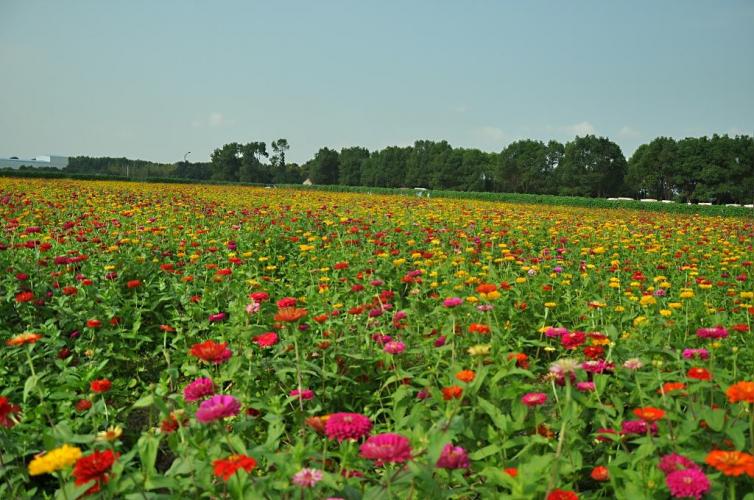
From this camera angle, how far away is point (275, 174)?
10106 cm

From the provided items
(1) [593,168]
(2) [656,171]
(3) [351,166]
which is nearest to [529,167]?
(1) [593,168]

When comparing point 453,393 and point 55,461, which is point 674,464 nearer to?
point 453,393

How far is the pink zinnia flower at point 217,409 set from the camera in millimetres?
1418

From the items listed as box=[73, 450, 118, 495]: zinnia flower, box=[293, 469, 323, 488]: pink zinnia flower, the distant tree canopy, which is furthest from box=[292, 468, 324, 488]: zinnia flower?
the distant tree canopy

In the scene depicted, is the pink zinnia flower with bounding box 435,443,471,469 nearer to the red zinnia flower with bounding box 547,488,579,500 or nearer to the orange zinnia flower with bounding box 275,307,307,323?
the red zinnia flower with bounding box 547,488,579,500

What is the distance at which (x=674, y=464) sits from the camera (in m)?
1.49

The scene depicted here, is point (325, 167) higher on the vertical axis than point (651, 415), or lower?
higher

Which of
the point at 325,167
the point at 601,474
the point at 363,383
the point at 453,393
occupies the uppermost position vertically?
the point at 325,167

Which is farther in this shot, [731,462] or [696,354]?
[696,354]

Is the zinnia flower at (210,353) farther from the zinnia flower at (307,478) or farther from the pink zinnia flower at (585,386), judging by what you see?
the pink zinnia flower at (585,386)

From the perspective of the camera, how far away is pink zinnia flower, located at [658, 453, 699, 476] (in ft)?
4.86

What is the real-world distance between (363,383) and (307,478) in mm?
1545

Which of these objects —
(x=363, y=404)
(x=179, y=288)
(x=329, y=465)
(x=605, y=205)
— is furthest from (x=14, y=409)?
(x=605, y=205)

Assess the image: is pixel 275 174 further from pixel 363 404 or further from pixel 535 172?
pixel 363 404
